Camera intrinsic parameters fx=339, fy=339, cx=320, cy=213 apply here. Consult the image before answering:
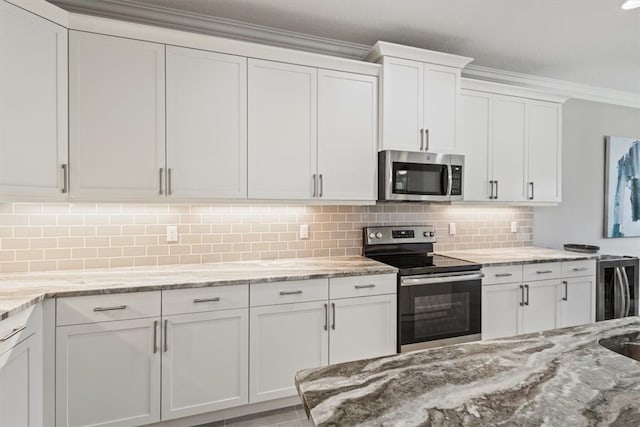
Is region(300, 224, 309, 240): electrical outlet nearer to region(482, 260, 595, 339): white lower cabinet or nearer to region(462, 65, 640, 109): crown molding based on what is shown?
region(482, 260, 595, 339): white lower cabinet

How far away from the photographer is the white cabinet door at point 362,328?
2346 mm

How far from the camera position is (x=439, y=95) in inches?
111

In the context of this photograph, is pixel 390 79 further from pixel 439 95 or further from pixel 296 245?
pixel 296 245

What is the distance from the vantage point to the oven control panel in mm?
3006

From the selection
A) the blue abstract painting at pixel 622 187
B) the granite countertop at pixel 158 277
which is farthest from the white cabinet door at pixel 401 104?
the blue abstract painting at pixel 622 187

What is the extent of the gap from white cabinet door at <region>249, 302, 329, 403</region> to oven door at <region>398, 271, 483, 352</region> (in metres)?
0.62

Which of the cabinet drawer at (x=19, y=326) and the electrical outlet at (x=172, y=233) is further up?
the electrical outlet at (x=172, y=233)

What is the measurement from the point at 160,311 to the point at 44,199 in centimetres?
90

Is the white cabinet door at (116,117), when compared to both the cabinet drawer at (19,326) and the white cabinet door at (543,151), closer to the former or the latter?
the cabinet drawer at (19,326)

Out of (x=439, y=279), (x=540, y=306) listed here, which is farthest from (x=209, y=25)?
(x=540, y=306)

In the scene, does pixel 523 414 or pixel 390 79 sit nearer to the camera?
pixel 523 414

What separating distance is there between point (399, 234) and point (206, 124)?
1.88 m

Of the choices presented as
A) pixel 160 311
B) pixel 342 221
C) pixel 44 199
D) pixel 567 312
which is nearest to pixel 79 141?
pixel 44 199

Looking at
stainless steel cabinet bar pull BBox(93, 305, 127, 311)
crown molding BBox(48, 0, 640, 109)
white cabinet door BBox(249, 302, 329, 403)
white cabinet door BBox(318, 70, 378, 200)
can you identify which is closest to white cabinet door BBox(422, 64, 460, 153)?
white cabinet door BBox(318, 70, 378, 200)
